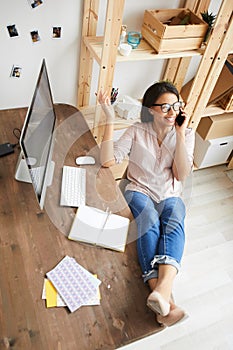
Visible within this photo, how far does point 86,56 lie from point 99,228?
1128 millimetres

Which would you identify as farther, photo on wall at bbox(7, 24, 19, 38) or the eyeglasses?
photo on wall at bbox(7, 24, 19, 38)

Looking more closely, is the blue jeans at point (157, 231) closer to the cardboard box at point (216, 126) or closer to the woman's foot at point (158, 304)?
the woman's foot at point (158, 304)

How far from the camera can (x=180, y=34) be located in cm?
168

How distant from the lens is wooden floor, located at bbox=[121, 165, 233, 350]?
5.35 ft

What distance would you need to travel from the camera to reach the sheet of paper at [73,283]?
0.99 meters

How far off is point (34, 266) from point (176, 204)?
73 centimetres

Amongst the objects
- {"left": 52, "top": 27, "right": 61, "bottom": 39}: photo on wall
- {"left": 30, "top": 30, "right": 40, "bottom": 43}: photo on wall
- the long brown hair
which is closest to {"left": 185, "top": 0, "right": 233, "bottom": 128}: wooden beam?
the long brown hair

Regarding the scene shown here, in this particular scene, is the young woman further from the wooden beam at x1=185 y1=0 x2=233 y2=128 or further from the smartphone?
the wooden beam at x1=185 y1=0 x2=233 y2=128

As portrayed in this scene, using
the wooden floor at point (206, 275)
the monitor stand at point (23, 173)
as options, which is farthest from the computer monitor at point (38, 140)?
the wooden floor at point (206, 275)

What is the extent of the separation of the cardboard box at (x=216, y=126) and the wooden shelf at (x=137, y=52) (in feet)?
1.95

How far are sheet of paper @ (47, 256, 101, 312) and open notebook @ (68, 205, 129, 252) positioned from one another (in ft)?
0.35

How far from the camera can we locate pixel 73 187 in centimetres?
128

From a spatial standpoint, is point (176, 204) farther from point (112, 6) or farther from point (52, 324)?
point (112, 6)

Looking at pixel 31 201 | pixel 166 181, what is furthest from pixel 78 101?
pixel 31 201
